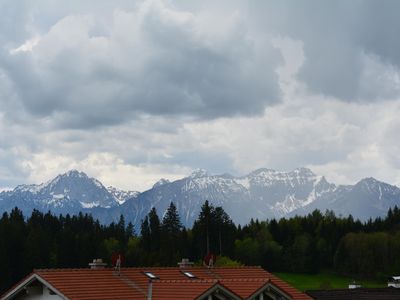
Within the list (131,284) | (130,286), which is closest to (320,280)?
(131,284)

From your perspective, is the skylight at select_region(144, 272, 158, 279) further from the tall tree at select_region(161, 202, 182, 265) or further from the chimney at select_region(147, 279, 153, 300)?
the tall tree at select_region(161, 202, 182, 265)

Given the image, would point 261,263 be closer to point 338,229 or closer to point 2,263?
point 338,229

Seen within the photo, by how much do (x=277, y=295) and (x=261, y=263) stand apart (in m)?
115

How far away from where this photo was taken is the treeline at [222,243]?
362 ft

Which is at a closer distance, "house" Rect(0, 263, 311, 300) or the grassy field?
"house" Rect(0, 263, 311, 300)

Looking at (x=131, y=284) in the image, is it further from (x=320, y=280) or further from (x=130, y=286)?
(x=320, y=280)

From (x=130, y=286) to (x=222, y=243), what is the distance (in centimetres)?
10475

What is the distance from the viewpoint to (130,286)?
123 ft

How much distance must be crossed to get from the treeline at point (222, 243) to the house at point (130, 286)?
6524cm

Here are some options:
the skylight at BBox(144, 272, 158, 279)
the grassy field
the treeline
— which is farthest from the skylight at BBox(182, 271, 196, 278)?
the grassy field

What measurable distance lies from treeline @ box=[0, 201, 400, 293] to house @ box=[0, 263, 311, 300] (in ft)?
214

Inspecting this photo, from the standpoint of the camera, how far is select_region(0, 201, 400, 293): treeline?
11025 centimetres

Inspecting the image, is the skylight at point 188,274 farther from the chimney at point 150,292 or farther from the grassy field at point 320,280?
the grassy field at point 320,280

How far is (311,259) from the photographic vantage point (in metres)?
153
